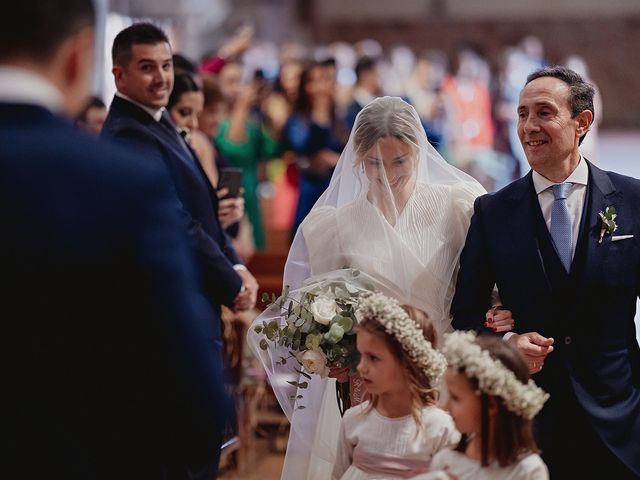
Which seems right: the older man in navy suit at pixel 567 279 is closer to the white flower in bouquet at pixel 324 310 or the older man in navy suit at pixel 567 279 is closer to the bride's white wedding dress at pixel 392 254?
the bride's white wedding dress at pixel 392 254

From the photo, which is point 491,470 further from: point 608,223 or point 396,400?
point 608,223

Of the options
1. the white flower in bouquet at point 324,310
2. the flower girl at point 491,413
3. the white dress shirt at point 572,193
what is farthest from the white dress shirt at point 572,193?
the flower girl at point 491,413

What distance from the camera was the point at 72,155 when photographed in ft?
6.66

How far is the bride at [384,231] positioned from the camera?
4258 millimetres

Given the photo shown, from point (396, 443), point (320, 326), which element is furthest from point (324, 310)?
point (396, 443)

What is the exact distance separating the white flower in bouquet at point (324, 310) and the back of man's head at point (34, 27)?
2121mm

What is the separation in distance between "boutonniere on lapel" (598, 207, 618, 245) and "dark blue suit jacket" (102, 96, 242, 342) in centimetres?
173

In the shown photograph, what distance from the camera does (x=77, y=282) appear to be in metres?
2.02

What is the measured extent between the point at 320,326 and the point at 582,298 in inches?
36.1

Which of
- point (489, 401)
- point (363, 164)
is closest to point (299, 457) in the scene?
point (363, 164)

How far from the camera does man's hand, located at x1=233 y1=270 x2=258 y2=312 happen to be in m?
5.06

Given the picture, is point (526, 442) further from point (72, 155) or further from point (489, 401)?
point (72, 155)

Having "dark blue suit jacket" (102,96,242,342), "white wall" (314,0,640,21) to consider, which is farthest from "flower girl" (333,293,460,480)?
"white wall" (314,0,640,21)

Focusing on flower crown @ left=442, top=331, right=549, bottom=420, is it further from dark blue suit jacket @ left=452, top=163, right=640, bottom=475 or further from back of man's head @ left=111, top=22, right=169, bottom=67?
back of man's head @ left=111, top=22, right=169, bottom=67
